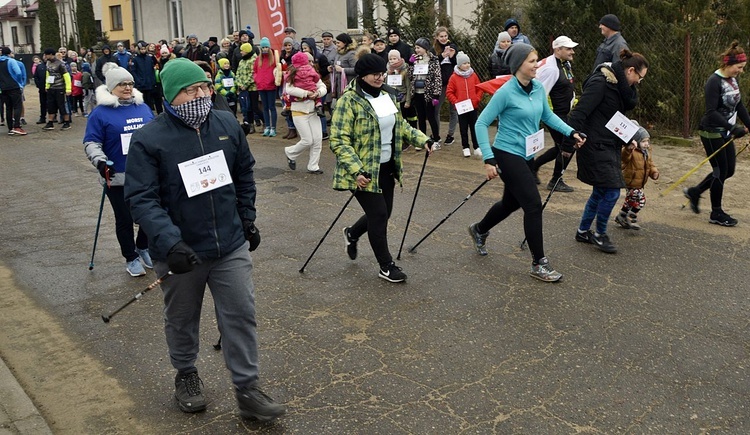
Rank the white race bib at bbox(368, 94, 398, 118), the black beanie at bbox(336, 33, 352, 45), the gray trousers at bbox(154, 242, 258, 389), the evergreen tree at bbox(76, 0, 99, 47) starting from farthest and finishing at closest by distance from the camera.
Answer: the evergreen tree at bbox(76, 0, 99, 47), the black beanie at bbox(336, 33, 352, 45), the white race bib at bbox(368, 94, 398, 118), the gray trousers at bbox(154, 242, 258, 389)

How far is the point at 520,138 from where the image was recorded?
607 cm

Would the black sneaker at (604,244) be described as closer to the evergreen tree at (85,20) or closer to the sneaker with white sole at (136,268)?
the sneaker with white sole at (136,268)

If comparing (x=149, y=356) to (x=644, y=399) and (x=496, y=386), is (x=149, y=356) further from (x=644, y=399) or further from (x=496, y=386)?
(x=644, y=399)

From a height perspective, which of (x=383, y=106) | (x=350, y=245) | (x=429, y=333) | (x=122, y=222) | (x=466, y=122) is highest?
(x=383, y=106)

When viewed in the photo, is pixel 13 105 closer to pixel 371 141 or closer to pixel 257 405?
pixel 371 141

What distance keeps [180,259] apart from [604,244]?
4.50m

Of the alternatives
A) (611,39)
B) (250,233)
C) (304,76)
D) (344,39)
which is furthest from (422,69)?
(250,233)

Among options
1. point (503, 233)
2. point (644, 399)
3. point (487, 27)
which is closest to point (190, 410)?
point (644, 399)

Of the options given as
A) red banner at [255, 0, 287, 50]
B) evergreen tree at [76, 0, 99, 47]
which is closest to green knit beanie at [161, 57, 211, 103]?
red banner at [255, 0, 287, 50]

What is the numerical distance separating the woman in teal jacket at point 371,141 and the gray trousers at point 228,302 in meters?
1.92

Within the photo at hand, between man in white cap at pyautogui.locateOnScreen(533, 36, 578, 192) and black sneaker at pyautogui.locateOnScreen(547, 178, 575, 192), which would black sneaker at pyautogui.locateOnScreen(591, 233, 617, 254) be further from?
black sneaker at pyautogui.locateOnScreen(547, 178, 575, 192)

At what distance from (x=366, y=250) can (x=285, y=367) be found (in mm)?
2535

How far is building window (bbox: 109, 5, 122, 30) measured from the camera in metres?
36.1

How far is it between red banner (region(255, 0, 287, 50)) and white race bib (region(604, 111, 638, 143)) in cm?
1065
